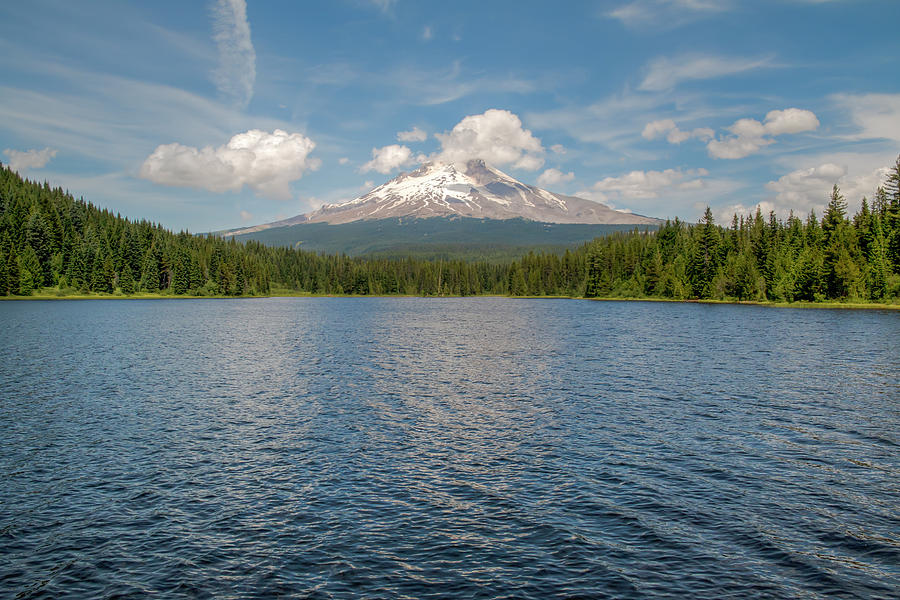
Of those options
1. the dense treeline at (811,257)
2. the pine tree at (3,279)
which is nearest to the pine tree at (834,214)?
the dense treeline at (811,257)

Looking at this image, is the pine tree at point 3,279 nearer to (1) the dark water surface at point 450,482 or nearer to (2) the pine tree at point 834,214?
(1) the dark water surface at point 450,482

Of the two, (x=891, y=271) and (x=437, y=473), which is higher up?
(x=891, y=271)

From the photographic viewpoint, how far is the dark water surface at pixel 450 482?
1648cm

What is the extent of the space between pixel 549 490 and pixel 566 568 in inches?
252

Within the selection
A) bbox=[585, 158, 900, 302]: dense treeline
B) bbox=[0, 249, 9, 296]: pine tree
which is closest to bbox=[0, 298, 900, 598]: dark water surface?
Result: bbox=[585, 158, 900, 302]: dense treeline

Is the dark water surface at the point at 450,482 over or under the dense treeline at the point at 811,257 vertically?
under

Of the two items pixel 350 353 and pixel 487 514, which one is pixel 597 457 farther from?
pixel 350 353

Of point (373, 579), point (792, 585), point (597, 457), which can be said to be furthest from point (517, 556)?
point (597, 457)

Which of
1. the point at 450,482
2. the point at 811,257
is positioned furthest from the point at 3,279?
the point at 811,257

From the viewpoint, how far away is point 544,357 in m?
64.5

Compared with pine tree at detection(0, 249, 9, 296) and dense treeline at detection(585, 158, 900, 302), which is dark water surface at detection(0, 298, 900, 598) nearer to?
dense treeline at detection(585, 158, 900, 302)

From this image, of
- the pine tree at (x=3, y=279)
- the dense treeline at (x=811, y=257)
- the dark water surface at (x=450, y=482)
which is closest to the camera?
the dark water surface at (x=450, y=482)

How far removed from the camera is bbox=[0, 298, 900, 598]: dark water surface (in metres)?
16.5

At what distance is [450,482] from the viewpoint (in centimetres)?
2414
